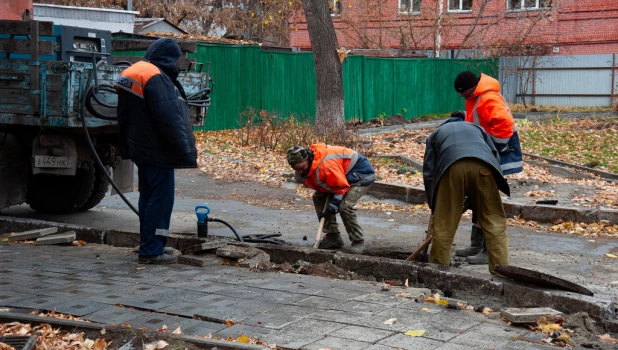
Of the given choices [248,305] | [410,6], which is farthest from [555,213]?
[410,6]

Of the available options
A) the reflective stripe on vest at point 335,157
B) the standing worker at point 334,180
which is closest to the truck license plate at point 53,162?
the standing worker at point 334,180

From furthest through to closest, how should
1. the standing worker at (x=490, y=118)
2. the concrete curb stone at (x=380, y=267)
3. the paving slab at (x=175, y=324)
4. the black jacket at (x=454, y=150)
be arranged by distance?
Result: 1. the standing worker at (x=490, y=118)
2. the concrete curb stone at (x=380, y=267)
3. the black jacket at (x=454, y=150)
4. the paving slab at (x=175, y=324)

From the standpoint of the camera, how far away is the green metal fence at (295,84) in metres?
20.5

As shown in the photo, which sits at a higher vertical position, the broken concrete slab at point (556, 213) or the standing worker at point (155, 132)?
the standing worker at point (155, 132)

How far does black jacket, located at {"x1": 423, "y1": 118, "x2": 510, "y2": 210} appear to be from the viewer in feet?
20.9

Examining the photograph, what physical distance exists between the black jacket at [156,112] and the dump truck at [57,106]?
1.03 metres

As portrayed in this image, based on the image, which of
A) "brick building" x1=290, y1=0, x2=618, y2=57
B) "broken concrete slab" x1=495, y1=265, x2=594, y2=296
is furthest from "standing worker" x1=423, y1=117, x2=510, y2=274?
"brick building" x1=290, y1=0, x2=618, y2=57

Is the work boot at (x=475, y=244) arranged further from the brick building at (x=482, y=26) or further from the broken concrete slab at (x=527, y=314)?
the brick building at (x=482, y=26)

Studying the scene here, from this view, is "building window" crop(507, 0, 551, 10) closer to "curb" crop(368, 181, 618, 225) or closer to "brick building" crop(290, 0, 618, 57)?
"brick building" crop(290, 0, 618, 57)

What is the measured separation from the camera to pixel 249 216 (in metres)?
10.2

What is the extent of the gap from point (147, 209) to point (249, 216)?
10.6 ft

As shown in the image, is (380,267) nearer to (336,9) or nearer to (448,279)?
(448,279)

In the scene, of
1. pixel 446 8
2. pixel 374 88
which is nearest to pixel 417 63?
pixel 374 88

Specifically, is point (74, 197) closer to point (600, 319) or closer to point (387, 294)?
point (387, 294)
